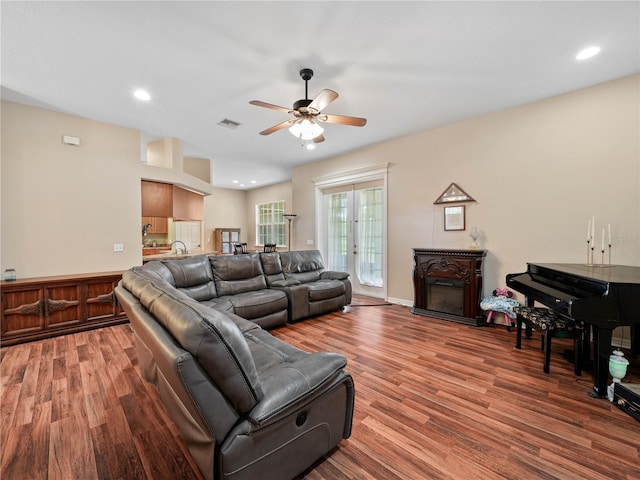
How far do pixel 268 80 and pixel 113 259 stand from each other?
143 inches

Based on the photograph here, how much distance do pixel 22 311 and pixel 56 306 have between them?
0.29m

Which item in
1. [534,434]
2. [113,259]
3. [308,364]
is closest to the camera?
[308,364]

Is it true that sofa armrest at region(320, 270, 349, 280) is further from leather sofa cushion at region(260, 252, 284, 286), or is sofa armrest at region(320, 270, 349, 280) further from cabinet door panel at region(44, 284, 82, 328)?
cabinet door panel at region(44, 284, 82, 328)

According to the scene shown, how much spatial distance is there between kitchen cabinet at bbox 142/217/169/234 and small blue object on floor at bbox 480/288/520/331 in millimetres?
7427

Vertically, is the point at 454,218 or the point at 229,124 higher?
the point at 229,124

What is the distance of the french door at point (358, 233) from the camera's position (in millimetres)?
5297

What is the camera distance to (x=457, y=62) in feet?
8.55

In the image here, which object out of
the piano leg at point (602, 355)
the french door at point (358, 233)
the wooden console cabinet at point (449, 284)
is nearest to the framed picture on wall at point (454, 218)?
the wooden console cabinet at point (449, 284)

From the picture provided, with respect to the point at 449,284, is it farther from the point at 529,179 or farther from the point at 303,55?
the point at 303,55

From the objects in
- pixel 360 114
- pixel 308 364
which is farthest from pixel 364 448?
pixel 360 114

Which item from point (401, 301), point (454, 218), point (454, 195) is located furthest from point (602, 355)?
point (401, 301)

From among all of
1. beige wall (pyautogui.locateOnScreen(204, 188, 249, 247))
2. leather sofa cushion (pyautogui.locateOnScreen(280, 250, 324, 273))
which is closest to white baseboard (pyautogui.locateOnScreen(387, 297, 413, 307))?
leather sofa cushion (pyautogui.locateOnScreen(280, 250, 324, 273))

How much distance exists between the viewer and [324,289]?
4.14 meters

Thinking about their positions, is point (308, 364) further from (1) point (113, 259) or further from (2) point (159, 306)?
(1) point (113, 259)
